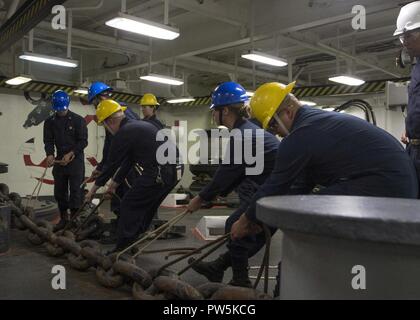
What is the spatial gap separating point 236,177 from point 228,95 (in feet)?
2.14

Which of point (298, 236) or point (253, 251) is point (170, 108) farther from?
point (298, 236)

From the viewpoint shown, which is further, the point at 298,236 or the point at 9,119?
the point at 9,119

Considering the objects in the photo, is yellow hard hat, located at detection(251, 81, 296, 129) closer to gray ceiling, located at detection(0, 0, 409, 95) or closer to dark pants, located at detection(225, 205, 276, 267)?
dark pants, located at detection(225, 205, 276, 267)

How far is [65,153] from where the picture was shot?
5.50 meters

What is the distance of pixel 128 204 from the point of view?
150 inches

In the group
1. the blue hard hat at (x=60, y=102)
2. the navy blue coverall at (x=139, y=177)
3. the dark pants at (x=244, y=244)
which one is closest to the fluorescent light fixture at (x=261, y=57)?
the blue hard hat at (x=60, y=102)

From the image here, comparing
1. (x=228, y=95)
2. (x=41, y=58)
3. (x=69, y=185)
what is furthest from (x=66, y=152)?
(x=228, y=95)

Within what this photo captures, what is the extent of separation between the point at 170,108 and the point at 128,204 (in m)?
10.1

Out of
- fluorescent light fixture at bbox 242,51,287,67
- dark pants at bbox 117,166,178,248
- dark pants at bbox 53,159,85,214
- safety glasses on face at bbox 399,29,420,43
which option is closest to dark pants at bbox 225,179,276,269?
dark pants at bbox 117,166,178,248

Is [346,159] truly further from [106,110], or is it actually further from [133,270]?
[106,110]

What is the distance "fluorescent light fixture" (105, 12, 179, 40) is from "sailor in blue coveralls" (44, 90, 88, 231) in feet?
3.81

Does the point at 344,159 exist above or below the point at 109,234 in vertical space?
above

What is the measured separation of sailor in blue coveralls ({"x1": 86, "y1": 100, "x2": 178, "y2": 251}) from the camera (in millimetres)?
3803
